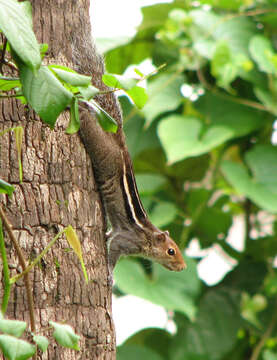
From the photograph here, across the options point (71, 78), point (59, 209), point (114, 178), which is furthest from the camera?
point (114, 178)

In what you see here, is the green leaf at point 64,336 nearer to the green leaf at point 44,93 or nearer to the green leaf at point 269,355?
the green leaf at point 44,93

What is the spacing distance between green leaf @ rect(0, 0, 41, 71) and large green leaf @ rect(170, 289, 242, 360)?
2.22 metres

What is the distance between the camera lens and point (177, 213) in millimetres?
2816

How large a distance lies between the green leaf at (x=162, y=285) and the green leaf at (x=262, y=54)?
0.90m

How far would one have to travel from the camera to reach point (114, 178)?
1.41 metres

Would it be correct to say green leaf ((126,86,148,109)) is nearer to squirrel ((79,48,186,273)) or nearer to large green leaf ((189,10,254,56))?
squirrel ((79,48,186,273))

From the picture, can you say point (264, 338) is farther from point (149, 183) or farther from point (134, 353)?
point (149, 183)

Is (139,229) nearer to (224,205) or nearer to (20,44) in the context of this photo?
(20,44)

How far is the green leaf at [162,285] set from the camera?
101 inches

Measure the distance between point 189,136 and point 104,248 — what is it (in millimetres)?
1433

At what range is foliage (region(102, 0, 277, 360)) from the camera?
8.82 feet

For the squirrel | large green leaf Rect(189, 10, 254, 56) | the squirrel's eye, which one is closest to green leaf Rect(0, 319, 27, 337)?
the squirrel

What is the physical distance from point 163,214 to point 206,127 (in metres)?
0.43

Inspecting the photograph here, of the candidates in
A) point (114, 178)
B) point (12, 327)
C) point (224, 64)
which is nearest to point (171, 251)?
point (114, 178)
